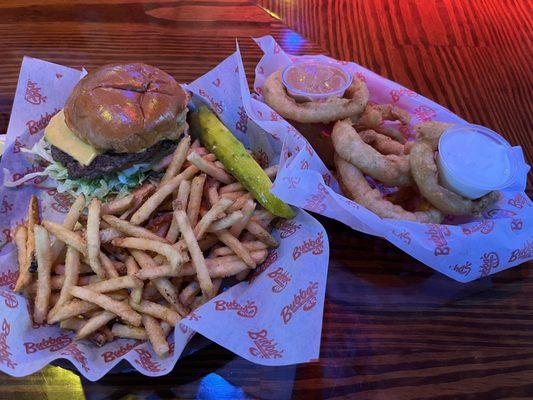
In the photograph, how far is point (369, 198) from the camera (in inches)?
67.3

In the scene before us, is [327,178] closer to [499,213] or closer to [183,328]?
[499,213]

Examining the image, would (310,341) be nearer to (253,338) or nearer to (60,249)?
(253,338)

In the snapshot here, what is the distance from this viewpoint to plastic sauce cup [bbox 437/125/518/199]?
163 cm

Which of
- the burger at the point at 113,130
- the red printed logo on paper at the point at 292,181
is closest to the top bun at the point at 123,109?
the burger at the point at 113,130

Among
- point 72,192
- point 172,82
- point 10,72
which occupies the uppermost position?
point 172,82

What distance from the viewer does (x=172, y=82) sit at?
6.46ft

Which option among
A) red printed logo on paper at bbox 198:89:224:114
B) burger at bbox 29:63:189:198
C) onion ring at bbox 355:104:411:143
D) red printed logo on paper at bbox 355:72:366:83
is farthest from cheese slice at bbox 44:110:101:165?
red printed logo on paper at bbox 355:72:366:83

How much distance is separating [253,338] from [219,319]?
11cm

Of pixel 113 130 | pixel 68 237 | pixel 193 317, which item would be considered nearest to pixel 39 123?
pixel 113 130

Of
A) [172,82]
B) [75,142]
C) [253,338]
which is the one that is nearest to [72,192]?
[75,142]

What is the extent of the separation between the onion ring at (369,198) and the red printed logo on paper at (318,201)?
16 cm

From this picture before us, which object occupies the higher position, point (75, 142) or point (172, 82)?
point (172, 82)

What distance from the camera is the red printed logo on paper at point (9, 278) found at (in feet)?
5.28

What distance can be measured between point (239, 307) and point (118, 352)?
0.39 metres
